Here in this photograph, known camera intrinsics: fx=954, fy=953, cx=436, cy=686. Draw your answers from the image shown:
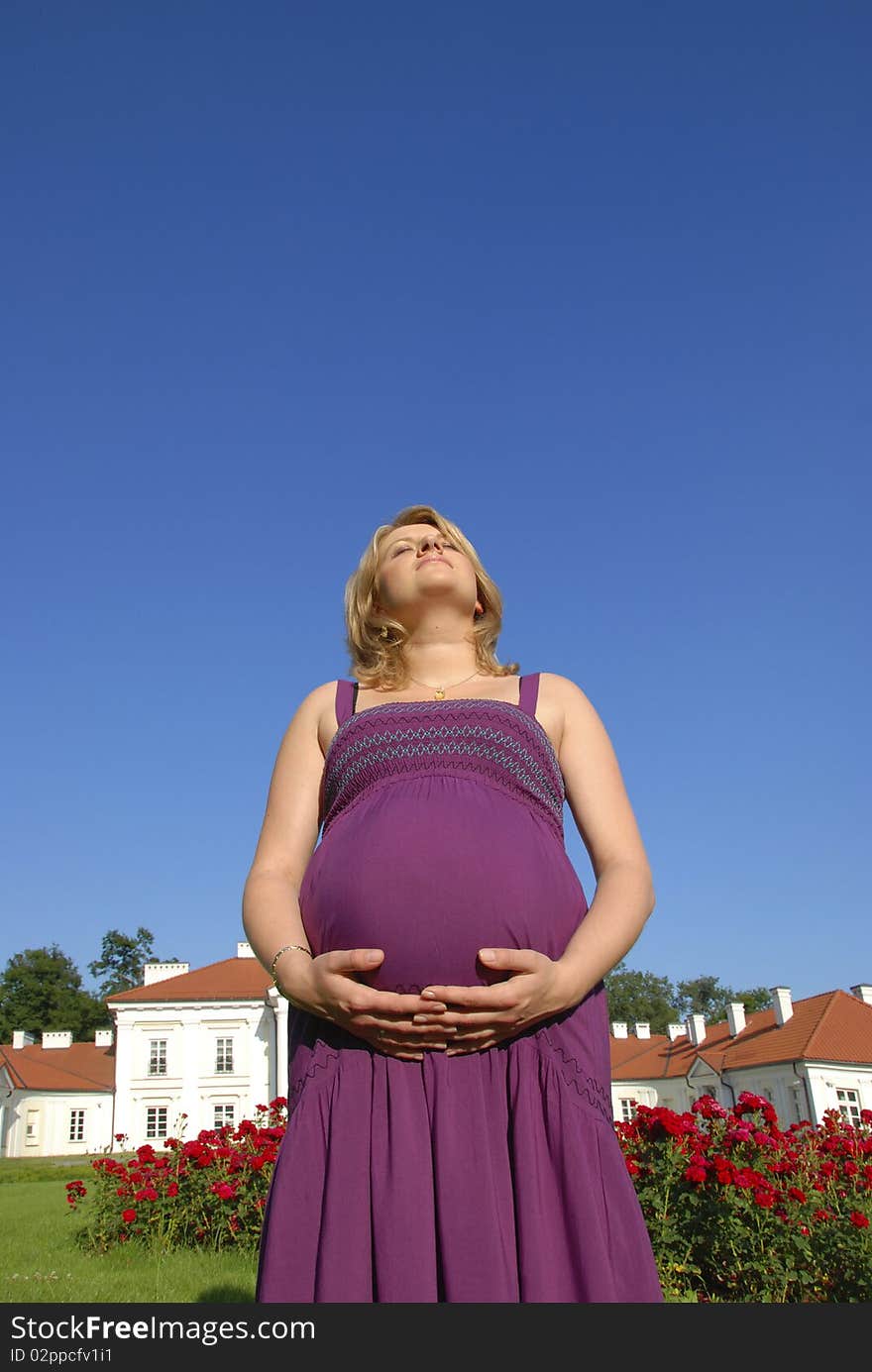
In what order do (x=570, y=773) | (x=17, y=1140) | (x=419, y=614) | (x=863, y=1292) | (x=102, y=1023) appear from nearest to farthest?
(x=570, y=773), (x=419, y=614), (x=863, y=1292), (x=17, y=1140), (x=102, y=1023)

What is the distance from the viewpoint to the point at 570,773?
Result: 2.38m

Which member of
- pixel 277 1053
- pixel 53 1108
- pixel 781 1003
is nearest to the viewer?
pixel 781 1003

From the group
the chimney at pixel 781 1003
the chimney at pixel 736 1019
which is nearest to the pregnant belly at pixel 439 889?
the chimney at pixel 781 1003

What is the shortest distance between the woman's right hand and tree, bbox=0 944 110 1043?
277ft

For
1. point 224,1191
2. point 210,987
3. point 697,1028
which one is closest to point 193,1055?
point 210,987

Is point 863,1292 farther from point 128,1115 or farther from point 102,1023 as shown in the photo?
point 102,1023

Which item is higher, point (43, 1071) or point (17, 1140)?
point (43, 1071)

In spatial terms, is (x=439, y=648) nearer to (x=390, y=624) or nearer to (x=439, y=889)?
(x=390, y=624)

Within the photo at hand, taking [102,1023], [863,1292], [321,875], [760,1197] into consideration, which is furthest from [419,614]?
[102,1023]

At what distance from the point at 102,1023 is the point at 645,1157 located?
270 ft

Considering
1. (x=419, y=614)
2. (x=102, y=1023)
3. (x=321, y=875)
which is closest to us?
(x=321, y=875)

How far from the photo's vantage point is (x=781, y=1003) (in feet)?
151

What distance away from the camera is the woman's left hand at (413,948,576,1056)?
171 centimetres

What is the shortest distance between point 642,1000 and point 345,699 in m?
89.5
